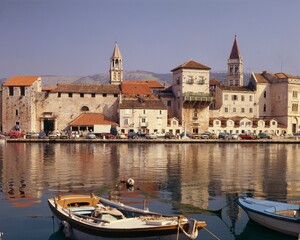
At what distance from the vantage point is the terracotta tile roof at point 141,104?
86.2 m

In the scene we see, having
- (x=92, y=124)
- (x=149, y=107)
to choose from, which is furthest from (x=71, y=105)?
(x=149, y=107)

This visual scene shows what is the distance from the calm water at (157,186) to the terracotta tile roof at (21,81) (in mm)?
45007

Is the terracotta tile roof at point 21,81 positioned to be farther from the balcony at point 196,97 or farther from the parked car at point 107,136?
the balcony at point 196,97

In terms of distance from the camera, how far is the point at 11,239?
54.1 feet

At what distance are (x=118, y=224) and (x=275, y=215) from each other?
635cm

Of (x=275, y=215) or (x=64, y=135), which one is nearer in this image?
(x=275, y=215)

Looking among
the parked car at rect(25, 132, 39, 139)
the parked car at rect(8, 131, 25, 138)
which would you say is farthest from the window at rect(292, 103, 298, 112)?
the parked car at rect(8, 131, 25, 138)

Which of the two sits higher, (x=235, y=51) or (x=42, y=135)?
(x=235, y=51)

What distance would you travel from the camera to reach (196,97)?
88.5m

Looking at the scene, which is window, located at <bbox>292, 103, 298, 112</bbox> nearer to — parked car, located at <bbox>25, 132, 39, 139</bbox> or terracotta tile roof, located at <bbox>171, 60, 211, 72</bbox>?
terracotta tile roof, located at <bbox>171, 60, 211, 72</bbox>

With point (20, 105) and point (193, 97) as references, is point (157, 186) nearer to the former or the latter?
point (193, 97)

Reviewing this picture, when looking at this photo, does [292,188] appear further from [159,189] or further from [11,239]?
[11,239]

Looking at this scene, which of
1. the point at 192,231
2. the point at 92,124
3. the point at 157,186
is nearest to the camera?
the point at 192,231

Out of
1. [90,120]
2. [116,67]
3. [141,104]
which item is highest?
[116,67]
